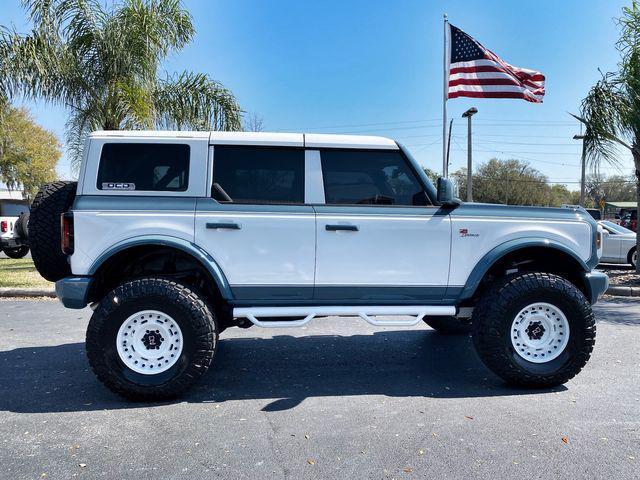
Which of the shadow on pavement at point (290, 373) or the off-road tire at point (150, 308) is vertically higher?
the off-road tire at point (150, 308)

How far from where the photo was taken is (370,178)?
4363 mm

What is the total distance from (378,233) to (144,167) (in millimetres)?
2060

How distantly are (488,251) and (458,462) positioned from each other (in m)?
1.94

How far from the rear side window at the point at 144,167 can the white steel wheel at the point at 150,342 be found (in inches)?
41.9

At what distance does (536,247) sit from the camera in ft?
14.4

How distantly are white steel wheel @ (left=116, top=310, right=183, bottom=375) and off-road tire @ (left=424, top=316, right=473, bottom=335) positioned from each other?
3099mm

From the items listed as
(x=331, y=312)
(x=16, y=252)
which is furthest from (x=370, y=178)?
(x=16, y=252)

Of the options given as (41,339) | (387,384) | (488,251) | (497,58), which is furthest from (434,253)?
(497,58)

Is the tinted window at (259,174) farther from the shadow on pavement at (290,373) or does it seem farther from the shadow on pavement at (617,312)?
the shadow on pavement at (617,312)

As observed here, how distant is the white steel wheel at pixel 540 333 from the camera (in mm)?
4289

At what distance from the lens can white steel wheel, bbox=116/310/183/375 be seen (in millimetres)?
3957

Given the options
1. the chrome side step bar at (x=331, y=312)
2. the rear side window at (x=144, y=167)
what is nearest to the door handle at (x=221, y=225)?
the rear side window at (x=144, y=167)

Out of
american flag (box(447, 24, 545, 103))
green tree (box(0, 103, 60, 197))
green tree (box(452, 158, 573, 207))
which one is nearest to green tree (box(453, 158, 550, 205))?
green tree (box(452, 158, 573, 207))

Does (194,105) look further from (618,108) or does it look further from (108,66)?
(618,108)
